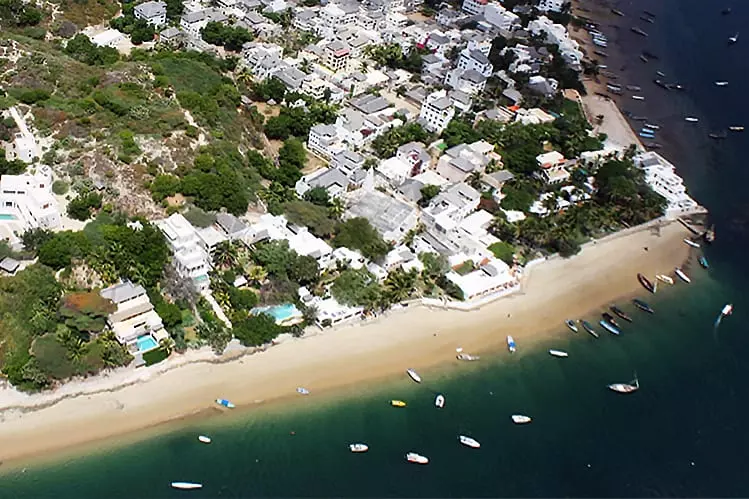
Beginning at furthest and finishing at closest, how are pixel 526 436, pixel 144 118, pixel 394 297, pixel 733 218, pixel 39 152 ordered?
pixel 733 218 < pixel 144 118 < pixel 39 152 < pixel 394 297 < pixel 526 436

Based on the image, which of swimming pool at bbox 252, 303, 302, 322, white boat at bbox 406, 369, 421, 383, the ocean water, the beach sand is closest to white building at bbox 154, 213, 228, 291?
swimming pool at bbox 252, 303, 302, 322

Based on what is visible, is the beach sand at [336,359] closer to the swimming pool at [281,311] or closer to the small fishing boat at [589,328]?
the small fishing boat at [589,328]

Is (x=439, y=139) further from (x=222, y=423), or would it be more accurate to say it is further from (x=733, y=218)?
(x=222, y=423)

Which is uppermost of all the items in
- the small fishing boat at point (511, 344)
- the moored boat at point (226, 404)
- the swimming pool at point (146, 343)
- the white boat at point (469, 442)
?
the swimming pool at point (146, 343)

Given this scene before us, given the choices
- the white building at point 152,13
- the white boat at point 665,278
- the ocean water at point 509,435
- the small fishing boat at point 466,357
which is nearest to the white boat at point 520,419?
the ocean water at point 509,435

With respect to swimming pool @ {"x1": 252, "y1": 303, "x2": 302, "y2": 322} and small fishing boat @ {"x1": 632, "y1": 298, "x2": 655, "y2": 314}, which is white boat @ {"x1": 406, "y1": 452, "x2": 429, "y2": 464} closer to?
swimming pool @ {"x1": 252, "y1": 303, "x2": 302, "y2": 322}

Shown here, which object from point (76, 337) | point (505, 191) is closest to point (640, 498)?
point (505, 191)

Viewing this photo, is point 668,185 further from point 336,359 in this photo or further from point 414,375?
point 336,359
